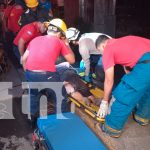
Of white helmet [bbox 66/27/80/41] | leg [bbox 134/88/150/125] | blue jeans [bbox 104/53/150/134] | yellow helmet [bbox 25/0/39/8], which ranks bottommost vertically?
leg [bbox 134/88/150/125]

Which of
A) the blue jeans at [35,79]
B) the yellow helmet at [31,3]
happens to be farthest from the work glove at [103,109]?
the yellow helmet at [31,3]

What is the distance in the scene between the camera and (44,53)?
3637 millimetres

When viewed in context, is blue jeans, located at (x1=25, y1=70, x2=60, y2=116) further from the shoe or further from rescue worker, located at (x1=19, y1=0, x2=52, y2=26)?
rescue worker, located at (x1=19, y1=0, x2=52, y2=26)

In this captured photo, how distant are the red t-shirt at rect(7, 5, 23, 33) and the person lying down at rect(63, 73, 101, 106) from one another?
301cm

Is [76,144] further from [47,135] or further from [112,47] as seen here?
[112,47]

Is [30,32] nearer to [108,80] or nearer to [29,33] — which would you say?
[29,33]

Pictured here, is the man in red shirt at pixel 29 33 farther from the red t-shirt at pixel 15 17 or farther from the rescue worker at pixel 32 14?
the red t-shirt at pixel 15 17

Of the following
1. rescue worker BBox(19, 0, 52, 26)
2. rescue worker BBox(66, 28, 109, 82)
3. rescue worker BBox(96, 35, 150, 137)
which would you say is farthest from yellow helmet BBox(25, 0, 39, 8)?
rescue worker BBox(96, 35, 150, 137)

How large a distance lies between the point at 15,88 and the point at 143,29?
163 inches

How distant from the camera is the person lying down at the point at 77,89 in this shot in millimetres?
3832

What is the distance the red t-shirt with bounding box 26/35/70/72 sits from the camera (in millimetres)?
3641

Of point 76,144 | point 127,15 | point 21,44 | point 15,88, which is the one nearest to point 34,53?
point 76,144

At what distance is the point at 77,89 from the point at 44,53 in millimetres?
754

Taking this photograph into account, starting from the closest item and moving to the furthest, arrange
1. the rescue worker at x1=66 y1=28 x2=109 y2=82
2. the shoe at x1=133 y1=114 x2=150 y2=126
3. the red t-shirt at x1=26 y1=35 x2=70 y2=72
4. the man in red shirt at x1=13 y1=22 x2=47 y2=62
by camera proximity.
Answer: the shoe at x1=133 y1=114 x2=150 y2=126, the red t-shirt at x1=26 y1=35 x2=70 y2=72, the rescue worker at x1=66 y1=28 x2=109 y2=82, the man in red shirt at x1=13 y1=22 x2=47 y2=62
